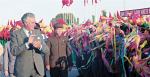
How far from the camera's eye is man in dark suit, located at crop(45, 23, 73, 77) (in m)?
5.20

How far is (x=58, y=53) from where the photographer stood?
5250 millimetres

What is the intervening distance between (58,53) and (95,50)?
878mm

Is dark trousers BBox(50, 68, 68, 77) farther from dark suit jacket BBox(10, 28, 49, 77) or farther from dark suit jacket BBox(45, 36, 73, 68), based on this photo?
dark suit jacket BBox(10, 28, 49, 77)

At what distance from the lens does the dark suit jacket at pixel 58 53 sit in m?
5.20

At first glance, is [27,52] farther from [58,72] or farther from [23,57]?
[58,72]

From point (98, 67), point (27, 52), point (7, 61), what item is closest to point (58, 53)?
point (98, 67)

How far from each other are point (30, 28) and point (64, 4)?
15336mm

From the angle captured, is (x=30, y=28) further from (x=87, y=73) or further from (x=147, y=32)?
(x=87, y=73)

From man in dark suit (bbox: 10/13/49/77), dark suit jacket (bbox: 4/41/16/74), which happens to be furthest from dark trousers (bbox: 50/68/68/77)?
man in dark suit (bbox: 10/13/49/77)

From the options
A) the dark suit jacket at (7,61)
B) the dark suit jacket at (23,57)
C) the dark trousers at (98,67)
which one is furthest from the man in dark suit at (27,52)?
the dark trousers at (98,67)

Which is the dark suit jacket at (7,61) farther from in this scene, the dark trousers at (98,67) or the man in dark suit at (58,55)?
the dark trousers at (98,67)

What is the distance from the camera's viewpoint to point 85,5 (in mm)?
17953

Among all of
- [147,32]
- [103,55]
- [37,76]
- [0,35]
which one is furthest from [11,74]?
[0,35]

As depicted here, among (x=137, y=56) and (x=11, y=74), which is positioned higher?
(x=137, y=56)
